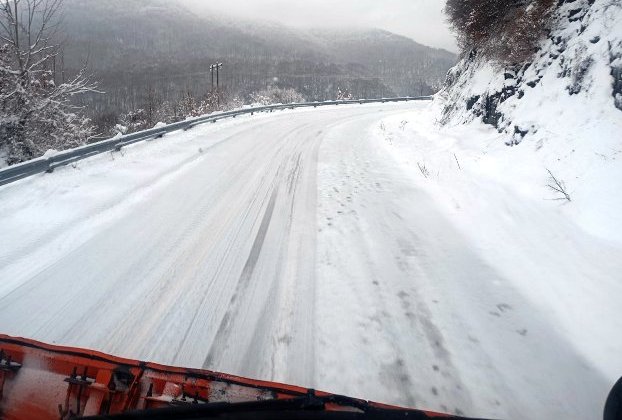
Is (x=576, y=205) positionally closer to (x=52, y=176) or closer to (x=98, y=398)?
(x=98, y=398)

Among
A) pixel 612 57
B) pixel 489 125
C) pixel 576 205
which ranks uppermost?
pixel 612 57

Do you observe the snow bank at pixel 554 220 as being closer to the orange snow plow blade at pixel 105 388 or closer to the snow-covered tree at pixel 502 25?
the orange snow plow blade at pixel 105 388

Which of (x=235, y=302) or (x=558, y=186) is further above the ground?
(x=558, y=186)

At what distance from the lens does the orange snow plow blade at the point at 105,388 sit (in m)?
2.06

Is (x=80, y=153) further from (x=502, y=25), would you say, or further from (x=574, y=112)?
(x=502, y=25)

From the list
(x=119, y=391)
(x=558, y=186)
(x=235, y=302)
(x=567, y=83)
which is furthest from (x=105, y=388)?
(x=567, y=83)

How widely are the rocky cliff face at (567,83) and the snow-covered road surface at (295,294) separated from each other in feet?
9.69

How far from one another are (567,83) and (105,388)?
9.33 m

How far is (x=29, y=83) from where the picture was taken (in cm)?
1339

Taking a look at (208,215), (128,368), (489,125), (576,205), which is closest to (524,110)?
(489,125)

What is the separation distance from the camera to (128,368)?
7.20 ft

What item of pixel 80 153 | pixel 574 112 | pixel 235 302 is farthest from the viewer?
pixel 80 153

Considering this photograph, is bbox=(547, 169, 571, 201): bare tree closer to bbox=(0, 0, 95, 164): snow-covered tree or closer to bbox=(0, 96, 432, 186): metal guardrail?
bbox=(0, 96, 432, 186): metal guardrail

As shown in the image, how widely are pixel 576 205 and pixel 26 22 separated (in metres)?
17.3
